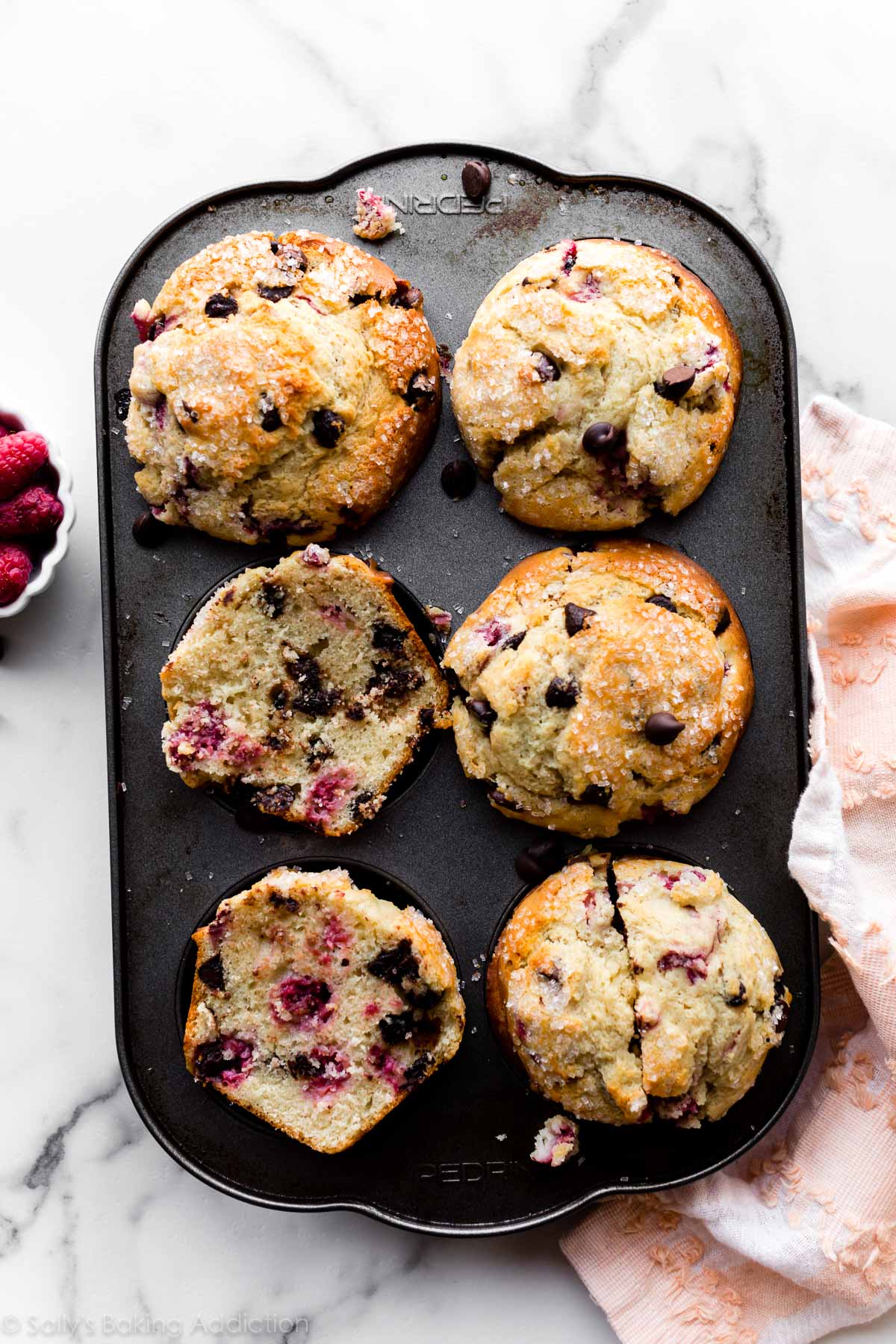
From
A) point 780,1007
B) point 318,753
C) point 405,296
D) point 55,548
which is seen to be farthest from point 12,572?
point 780,1007

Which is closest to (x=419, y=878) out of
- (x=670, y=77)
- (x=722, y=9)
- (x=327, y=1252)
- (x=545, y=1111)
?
(x=545, y=1111)

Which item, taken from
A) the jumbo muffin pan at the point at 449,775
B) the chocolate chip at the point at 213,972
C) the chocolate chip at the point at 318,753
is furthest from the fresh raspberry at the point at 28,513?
the chocolate chip at the point at 213,972

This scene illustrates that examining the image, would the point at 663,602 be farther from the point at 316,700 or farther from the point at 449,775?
the point at 316,700

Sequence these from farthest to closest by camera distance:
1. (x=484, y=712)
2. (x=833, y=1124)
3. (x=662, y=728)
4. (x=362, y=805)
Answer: (x=833, y=1124)
(x=362, y=805)
(x=484, y=712)
(x=662, y=728)

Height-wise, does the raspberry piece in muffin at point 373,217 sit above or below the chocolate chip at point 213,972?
above

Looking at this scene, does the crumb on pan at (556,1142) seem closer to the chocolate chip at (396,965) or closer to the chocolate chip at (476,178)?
the chocolate chip at (396,965)

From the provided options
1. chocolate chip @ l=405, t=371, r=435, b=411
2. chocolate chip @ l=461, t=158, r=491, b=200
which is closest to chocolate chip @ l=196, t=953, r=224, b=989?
chocolate chip @ l=405, t=371, r=435, b=411

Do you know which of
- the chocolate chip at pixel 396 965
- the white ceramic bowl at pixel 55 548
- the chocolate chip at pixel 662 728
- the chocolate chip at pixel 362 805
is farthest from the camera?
the white ceramic bowl at pixel 55 548
